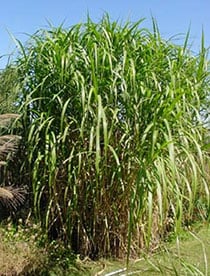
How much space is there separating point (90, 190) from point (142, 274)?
0.91 m

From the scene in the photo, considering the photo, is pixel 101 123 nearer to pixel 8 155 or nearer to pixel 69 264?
pixel 8 155

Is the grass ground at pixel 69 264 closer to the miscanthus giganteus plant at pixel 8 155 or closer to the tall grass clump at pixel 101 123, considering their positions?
the tall grass clump at pixel 101 123

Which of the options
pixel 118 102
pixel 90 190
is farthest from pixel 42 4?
pixel 90 190

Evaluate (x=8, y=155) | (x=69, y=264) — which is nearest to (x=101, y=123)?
(x=8, y=155)

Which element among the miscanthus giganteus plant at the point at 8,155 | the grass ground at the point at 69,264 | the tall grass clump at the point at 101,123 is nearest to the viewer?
the grass ground at the point at 69,264

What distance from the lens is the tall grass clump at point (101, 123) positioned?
3.76 m

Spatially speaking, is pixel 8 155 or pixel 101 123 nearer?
pixel 101 123

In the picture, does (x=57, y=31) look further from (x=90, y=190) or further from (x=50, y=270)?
(x=50, y=270)

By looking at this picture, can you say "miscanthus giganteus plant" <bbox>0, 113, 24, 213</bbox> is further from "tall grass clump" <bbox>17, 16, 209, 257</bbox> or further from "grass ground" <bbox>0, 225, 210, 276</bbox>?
"grass ground" <bbox>0, 225, 210, 276</bbox>

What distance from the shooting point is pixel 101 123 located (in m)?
3.81

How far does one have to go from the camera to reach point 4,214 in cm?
463

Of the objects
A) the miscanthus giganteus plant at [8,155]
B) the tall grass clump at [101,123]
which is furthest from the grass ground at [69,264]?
the miscanthus giganteus plant at [8,155]

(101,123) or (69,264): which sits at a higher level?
(101,123)

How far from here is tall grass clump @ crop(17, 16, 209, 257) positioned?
3.76 metres
